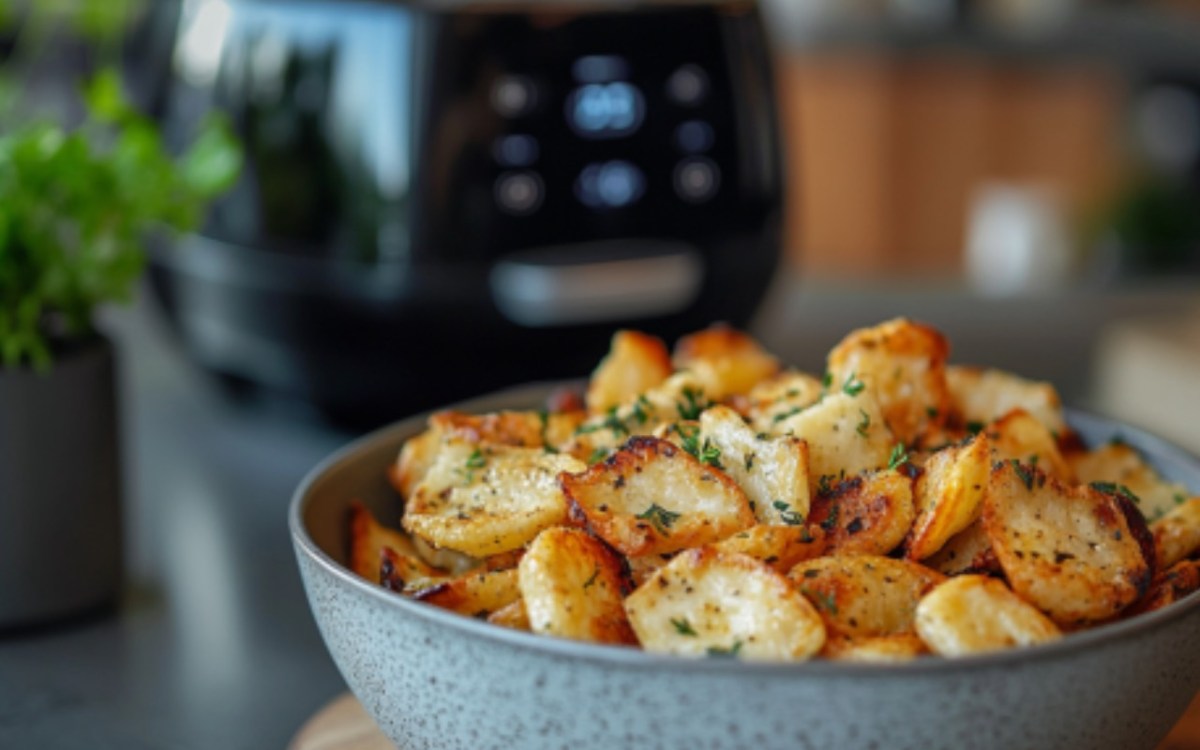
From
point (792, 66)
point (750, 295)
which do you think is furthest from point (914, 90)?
point (750, 295)

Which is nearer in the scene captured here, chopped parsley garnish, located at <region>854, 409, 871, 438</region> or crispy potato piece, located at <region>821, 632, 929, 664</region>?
crispy potato piece, located at <region>821, 632, 929, 664</region>

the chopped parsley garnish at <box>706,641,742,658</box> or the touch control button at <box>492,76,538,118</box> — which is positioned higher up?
the touch control button at <box>492,76,538,118</box>

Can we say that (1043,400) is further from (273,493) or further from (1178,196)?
(1178,196)

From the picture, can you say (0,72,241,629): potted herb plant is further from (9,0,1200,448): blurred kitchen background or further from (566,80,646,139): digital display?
(566,80,646,139): digital display

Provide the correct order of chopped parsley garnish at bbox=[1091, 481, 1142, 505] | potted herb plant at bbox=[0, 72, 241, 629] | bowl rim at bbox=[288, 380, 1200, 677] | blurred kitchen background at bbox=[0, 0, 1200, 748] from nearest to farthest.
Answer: bowl rim at bbox=[288, 380, 1200, 677]
chopped parsley garnish at bbox=[1091, 481, 1142, 505]
potted herb plant at bbox=[0, 72, 241, 629]
blurred kitchen background at bbox=[0, 0, 1200, 748]

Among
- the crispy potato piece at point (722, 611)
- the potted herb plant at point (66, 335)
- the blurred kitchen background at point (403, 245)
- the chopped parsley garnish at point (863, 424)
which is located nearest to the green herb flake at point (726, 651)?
the crispy potato piece at point (722, 611)

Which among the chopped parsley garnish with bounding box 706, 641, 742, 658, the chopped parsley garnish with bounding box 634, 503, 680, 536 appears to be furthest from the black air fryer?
the chopped parsley garnish with bounding box 706, 641, 742, 658

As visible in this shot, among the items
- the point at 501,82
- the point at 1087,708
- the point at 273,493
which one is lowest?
the point at 273,493
